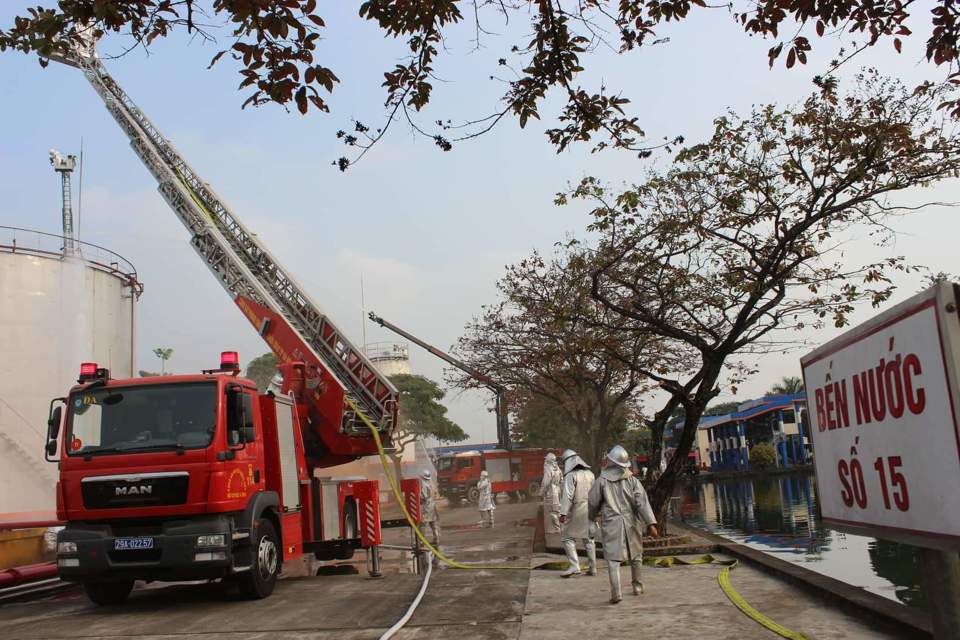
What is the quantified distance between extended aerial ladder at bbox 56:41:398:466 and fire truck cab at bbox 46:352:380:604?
289cm

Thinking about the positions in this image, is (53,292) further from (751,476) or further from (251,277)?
(751,476)

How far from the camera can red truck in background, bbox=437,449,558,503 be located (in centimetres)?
4188

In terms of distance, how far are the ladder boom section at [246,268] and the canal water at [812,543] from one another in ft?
23.3

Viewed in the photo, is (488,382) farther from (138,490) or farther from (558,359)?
(138,490)

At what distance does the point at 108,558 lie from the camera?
892cm

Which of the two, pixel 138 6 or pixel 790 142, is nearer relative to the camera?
pixel 138 6

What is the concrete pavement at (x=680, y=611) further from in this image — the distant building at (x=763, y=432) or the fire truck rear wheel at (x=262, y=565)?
the distant building at (x=763, y=432)

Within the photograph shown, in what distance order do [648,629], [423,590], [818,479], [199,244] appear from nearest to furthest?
[818,479], [648,629], [423,590], [199,244]

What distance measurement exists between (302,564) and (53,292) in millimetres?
13292

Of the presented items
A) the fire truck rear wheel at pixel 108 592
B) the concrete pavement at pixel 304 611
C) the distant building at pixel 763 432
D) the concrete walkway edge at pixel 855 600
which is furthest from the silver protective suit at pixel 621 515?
the distant building at pixel 763 432

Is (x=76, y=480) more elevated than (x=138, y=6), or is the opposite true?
(x=138, y=6)

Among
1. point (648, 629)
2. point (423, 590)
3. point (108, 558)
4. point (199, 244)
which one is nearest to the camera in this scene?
point (648, 629)

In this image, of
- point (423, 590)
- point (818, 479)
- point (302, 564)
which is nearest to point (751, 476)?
point (302, 564)

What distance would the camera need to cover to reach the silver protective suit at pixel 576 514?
35.9ft
